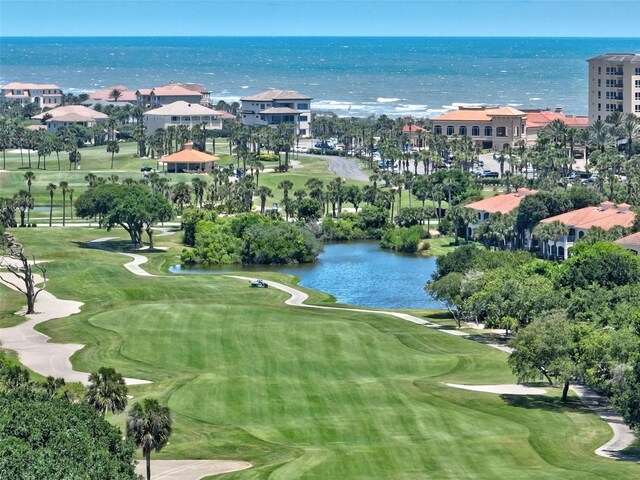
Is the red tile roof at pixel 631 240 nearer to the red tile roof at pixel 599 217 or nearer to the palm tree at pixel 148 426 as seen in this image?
the red tile roof at pixel 599 217

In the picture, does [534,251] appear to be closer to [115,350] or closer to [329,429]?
[115,350]

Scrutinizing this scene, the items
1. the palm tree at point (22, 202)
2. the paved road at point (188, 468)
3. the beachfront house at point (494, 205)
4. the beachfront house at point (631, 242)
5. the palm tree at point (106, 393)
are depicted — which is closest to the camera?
the palm tree at point (106, 393)

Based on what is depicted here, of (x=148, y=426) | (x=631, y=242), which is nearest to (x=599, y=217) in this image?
(x=631, y=242)

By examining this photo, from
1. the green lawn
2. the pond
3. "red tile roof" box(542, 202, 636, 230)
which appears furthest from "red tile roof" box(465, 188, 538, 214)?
the green lawn

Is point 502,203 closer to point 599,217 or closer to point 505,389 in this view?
point 599,217

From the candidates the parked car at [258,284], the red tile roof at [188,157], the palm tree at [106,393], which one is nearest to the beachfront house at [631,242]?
the parked car at [258,284]

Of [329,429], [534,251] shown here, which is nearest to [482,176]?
[534,251]
